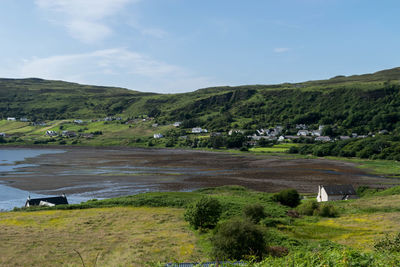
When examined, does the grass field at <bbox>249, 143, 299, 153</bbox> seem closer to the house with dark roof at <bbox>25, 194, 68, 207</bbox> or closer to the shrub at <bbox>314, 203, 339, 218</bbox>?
the shrub at <bbox>314, 203, 339, 218</bbox>

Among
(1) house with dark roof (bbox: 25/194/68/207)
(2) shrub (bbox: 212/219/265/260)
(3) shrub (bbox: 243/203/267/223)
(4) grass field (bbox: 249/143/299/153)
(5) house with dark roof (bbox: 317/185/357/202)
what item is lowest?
(4) grass field (bbox: 249/143/299/153)

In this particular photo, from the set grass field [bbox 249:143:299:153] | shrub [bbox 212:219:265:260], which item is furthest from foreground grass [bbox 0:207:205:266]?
grass field [bbox 249:143:299:153]

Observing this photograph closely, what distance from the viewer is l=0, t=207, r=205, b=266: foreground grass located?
26.5 m

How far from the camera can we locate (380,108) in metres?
191

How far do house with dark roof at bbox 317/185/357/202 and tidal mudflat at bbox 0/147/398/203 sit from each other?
9.92 metres

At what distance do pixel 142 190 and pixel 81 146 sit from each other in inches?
4910

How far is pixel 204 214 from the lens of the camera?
1426 inches

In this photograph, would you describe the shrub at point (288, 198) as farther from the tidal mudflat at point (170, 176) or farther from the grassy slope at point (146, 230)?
the tidal mudflat at point (170, 176)

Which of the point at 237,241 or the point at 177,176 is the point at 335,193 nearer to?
the point at 237,241

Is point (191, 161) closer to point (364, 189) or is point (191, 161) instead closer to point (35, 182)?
point (35, 182)

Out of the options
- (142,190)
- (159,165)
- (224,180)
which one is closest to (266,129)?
(159,165)

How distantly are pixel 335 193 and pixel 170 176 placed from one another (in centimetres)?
4253

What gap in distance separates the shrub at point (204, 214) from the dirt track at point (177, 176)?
101 feet

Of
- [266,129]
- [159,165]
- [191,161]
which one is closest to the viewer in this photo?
[159,165]
